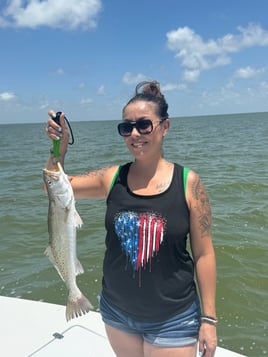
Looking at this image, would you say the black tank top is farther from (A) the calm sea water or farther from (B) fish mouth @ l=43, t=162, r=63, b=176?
(A) the calm sea water

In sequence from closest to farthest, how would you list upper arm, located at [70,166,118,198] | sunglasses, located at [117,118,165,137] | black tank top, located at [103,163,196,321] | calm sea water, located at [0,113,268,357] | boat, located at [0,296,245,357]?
black tank top, located at [103,163,196,321]
sunglasses, located at [117,118,165,137]
upper arm, located at [70,166,118,198]
boat, located at [0,296,245,357]
calm sea water, located at [0,113,268,357]

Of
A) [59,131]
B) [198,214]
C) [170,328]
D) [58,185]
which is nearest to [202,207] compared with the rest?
[198,214]

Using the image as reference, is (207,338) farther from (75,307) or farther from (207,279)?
(75,307)

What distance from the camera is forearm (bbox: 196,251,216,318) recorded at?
261 centimetres

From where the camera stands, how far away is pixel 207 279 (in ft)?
8.60

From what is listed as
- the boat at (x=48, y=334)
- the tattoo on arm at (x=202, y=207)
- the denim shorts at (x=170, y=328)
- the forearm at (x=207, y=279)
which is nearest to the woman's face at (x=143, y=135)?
the tattoo on arm at (x=202, y=207)

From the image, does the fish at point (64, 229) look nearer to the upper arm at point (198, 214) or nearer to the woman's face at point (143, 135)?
the woman's face at point (143, 135)

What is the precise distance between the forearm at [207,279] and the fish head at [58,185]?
1.00 metres

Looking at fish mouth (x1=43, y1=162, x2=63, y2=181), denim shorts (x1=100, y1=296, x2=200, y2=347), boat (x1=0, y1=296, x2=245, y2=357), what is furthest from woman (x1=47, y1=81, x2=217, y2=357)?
boat (x1=0, y1=296, x2=245, y2=357)

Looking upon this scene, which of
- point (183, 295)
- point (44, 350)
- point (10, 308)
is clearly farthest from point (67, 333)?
point (183, 295)

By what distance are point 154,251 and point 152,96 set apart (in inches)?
42.4

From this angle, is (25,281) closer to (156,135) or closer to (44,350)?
(44,350)

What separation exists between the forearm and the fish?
2.82 feet

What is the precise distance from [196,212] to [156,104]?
80 cm
